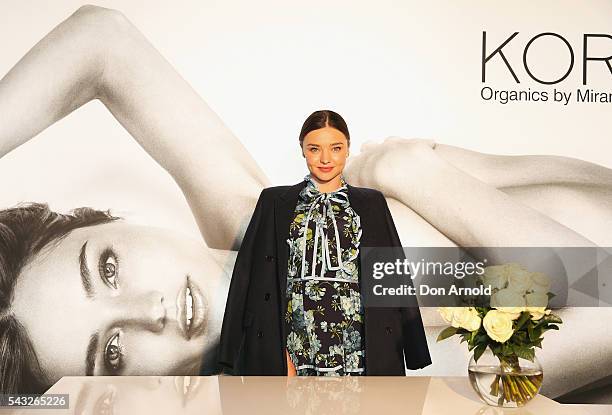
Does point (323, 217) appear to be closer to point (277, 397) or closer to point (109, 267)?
point (277, 397)

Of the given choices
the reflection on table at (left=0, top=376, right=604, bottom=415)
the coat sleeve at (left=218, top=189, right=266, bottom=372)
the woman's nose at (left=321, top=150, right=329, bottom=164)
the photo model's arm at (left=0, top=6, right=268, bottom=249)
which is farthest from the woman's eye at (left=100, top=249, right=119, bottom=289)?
the reflection on table at (left=0, top=376, right=604, bottom=415)

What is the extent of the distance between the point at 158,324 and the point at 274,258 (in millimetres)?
975

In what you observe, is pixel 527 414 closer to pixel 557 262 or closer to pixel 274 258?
pixel 274 258

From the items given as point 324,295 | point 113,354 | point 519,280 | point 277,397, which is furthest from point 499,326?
point 113,354

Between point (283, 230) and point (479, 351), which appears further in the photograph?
point (283, 230)

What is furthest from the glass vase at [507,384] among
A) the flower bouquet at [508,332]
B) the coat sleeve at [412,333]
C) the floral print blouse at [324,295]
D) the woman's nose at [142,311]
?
the woman's nose at [142,311]

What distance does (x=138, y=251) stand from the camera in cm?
365

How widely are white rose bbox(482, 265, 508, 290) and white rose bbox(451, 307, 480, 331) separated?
0.27 feet

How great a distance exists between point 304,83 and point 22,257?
5.19 feet

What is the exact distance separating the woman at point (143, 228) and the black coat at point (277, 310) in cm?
65

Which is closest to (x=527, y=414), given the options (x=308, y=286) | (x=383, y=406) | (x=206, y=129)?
(x=383, y=406)

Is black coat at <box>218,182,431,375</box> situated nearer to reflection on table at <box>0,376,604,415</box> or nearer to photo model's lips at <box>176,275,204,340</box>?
photo model's lips at <box>176,275,204,340</box>

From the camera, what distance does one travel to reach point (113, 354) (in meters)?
3.65

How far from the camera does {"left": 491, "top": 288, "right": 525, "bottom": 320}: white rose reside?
72.6 inches
